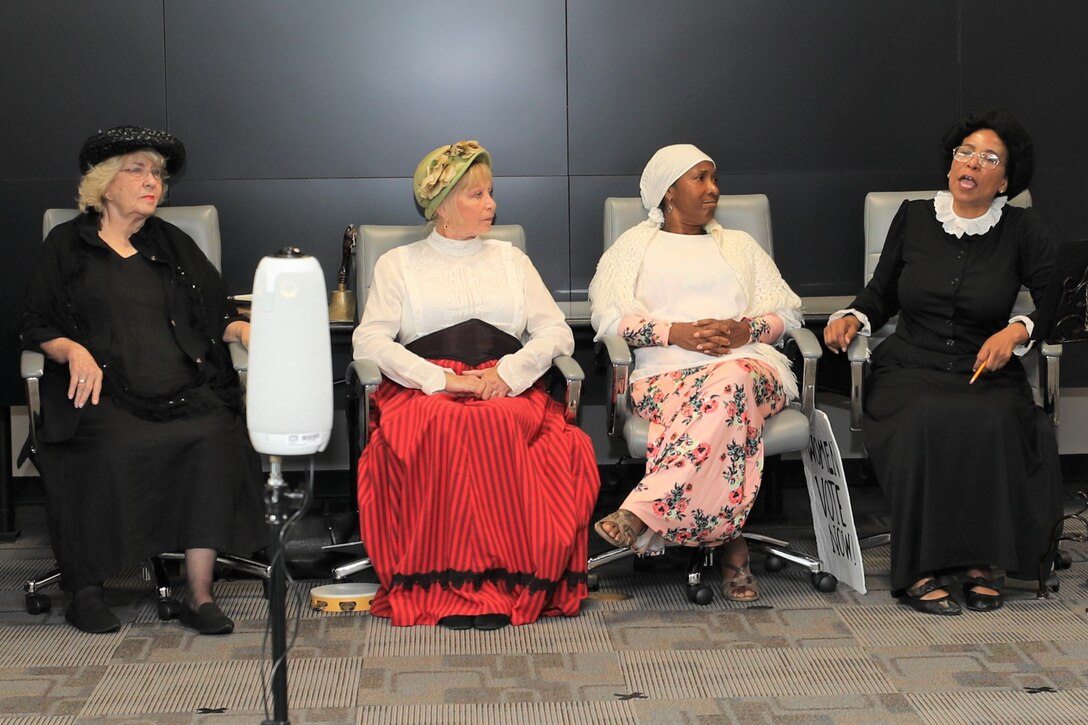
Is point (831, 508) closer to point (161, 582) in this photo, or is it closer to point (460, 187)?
point (460, 187)

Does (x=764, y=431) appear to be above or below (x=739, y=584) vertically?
above

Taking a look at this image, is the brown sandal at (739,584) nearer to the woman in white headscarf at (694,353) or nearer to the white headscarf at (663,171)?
the woman in white headscarf at (694,353)

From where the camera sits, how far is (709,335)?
381cm

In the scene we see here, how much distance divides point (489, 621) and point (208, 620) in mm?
725

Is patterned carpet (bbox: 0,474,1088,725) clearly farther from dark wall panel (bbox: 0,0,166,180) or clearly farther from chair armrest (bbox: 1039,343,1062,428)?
dark wall panel (bbox: 0,0,166,180)

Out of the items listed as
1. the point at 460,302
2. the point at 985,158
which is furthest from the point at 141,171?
the point at 985,158

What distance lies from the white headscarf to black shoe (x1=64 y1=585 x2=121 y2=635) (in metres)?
1.95

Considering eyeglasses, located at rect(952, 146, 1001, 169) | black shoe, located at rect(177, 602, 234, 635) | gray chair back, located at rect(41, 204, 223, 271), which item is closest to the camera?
black shoe, located at rect(177, 602, 234, 635)

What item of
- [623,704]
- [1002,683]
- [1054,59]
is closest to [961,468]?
[1002,683]

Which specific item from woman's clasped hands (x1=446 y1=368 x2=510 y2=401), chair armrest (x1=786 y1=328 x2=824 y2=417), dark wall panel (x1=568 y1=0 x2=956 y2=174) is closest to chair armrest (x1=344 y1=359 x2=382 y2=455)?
woman's clasped hands (x1=446 y1=368 x2=510 y2=401)

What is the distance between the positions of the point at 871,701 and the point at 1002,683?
0.34m

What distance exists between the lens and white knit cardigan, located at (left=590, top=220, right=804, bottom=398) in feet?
12.9

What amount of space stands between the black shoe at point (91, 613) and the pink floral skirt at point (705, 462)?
4.54 ft

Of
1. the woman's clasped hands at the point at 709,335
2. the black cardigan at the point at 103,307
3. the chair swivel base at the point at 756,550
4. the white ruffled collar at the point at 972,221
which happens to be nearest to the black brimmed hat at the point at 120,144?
the black cardigan at the point at 103,307
